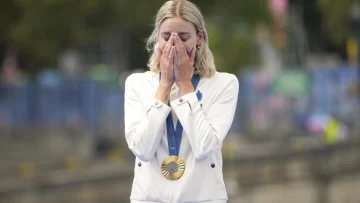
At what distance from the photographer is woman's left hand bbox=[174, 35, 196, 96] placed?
394 cm

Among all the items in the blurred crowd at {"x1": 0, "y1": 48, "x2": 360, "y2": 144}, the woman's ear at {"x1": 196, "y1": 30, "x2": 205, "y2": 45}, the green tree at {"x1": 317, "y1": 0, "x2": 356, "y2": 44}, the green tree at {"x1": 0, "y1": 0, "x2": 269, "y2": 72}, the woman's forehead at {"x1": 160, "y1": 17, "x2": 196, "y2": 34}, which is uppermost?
the woman's forehead at {"x1": 160, "y1": 17, "x2": 196, "y2": 34}

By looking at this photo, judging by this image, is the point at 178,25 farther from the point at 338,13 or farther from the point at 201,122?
the point at 338,13

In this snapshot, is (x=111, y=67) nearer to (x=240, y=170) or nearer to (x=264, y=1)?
(x=264, y=1)

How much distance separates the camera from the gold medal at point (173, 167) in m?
3.96

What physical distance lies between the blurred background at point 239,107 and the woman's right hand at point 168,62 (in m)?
8.33

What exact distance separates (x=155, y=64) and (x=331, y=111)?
2210 centimetres

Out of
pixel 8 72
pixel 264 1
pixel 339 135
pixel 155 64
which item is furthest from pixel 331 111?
pixel 155 64

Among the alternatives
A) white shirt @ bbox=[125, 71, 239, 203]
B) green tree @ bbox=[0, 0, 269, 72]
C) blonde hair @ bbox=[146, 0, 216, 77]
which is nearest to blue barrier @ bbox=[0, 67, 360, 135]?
green tree @ bbox=[0, 0, 269, 72]

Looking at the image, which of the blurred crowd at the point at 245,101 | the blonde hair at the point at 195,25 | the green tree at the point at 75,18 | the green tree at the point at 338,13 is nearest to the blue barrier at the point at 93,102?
the blurred crowd at the point at 245,101

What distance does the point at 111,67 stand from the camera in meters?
38.1

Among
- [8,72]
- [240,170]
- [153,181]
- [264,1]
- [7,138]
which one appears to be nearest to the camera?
[153,181]

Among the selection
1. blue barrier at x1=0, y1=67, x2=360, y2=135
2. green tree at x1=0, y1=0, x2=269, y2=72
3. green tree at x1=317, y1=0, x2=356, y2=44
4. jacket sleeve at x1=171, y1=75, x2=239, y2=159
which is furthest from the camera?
blue barrier at x1=0, y1=67, x2=360, y2=135

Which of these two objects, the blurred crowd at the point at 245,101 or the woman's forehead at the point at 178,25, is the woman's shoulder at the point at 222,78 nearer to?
the woman's forehead at the point at 178,25

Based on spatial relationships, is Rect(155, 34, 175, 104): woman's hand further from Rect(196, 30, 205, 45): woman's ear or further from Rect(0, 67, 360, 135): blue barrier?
Rect(0, 67, 360, 135): blue barrier
